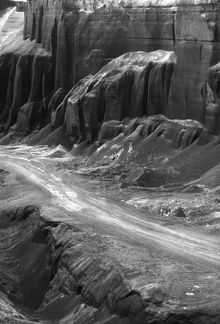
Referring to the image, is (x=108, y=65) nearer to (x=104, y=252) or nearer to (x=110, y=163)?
(x=110, y=163)

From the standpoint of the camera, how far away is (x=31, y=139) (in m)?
75.0

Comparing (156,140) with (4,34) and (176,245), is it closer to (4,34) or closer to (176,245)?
(176,245)

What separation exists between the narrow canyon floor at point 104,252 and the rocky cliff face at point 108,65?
9117 millimetres

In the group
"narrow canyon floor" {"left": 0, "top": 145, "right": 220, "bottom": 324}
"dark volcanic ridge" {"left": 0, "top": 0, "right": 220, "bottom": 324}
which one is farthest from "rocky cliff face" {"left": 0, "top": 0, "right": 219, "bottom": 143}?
"narrow canyon floor" {"left": 0, "top": 145, "right": 220, "bottom": 324}

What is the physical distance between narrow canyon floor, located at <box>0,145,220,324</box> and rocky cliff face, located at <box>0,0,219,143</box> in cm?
912

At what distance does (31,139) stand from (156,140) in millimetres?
17494

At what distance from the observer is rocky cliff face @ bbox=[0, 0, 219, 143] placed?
59406mm

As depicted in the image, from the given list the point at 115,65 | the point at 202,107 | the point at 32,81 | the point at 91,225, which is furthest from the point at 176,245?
the point at 32,81

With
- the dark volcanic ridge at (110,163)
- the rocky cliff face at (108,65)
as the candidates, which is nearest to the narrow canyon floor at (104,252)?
the dark volcanic ridge at (110,163)

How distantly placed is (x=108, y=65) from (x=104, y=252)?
33.7 m

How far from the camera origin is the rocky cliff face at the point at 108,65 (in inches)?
2339

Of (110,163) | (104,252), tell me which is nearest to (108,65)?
(110,163)

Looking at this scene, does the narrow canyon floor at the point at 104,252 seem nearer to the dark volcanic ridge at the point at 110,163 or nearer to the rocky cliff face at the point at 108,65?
the dark volcanic ridge at the point at 110,163

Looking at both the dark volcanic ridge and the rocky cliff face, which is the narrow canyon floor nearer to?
the dark volcanic ridge
